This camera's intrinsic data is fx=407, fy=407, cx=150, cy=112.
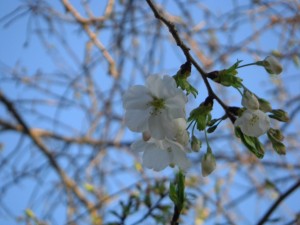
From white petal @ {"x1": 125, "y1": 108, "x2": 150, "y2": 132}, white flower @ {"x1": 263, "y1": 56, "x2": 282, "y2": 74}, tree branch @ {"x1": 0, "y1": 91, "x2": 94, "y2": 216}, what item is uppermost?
tree branch @ {"x1": 0, "y1": 91, "x2": 94, "y2": 216}

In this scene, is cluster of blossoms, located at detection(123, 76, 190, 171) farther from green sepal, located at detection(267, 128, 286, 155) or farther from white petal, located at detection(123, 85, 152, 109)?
green sepal, located at detection(267, 128, 286, 155)

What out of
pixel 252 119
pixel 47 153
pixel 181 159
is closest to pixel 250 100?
pixel 252 119

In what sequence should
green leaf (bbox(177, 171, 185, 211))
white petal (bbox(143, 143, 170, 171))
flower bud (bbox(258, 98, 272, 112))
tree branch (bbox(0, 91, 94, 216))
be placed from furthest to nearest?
tree branch (bbox(0, 91, 94, 216)), white petal (bbox(143, 143, 170, 171)), flower bud (bbox(258, 98, 272, 112)), green leaf (bbox(177, 171, 185, 211))

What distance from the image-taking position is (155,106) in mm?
1164

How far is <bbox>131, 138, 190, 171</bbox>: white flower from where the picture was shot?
3.88ft

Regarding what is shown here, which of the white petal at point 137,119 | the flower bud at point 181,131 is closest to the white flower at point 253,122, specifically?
the flower bud at point 181,131

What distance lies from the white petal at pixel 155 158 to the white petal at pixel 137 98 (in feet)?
0.49

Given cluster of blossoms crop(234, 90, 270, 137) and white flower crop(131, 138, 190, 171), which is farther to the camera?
white flower crop(131, 138, 190, 171)

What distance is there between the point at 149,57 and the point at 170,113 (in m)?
1.69

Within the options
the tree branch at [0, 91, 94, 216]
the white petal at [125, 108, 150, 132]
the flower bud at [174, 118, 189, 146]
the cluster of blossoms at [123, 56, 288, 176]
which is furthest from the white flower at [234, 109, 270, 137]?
the tree branch at [0, 91, 94, 216]

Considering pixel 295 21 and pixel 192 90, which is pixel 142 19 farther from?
pixel 192 90

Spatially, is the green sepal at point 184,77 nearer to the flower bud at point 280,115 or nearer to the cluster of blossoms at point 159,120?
→ the cluster of blossoms at point 159,120

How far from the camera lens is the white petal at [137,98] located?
113cm

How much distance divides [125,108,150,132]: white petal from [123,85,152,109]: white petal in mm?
15
